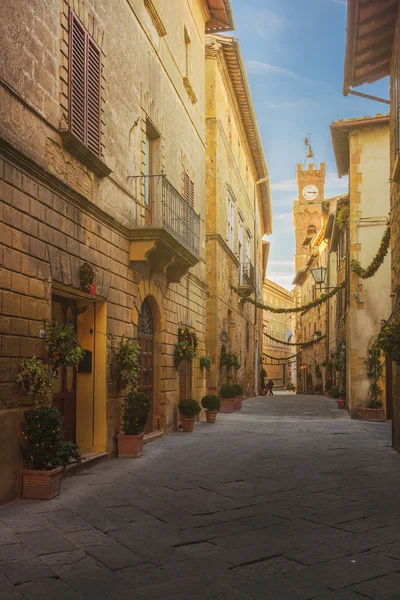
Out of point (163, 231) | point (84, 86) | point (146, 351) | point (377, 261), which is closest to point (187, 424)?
point (146, 351)

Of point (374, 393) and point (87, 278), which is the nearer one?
point (87, 278)

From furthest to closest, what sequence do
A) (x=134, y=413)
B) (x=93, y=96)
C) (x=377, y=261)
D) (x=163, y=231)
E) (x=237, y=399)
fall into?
(x=237, y=399) < (x=377, y=261) < (x=163, y=231) < (x=134, y=413) < (x=93, y=96)

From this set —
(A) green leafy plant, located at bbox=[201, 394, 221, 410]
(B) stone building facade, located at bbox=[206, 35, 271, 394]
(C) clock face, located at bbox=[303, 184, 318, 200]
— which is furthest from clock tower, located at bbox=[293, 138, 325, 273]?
(A) green leafy plant, located at bbox=[201, 394, 221, 410]

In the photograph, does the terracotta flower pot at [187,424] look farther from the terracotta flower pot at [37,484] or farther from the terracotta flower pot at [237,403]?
the terracotta flower pot at [237,403]

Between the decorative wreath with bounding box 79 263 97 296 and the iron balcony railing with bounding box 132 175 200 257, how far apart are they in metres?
→ 2.70

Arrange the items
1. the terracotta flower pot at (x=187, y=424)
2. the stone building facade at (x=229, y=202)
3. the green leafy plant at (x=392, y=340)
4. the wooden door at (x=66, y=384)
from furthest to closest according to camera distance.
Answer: the stone building facade at (x=229, y=202)
the terracotta flower pot at (x=187, y=424)
the green leafy plant at (x=392, y=340)
the wooden door at (x=66, y=384)

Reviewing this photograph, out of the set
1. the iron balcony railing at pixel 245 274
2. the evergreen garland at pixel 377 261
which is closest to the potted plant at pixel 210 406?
the evergreen garland at pixel 377 261

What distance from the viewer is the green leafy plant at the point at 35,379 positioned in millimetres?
7000

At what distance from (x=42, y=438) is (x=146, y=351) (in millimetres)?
5878

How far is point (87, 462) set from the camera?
29.6 ft

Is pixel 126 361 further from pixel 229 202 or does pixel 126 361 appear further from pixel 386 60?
pixel 229 202

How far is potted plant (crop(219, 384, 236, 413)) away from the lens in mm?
20953

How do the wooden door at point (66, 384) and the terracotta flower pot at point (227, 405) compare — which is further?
the terracotta flower pot at point (227, 405)

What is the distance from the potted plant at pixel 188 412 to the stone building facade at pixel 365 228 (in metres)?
6.89
